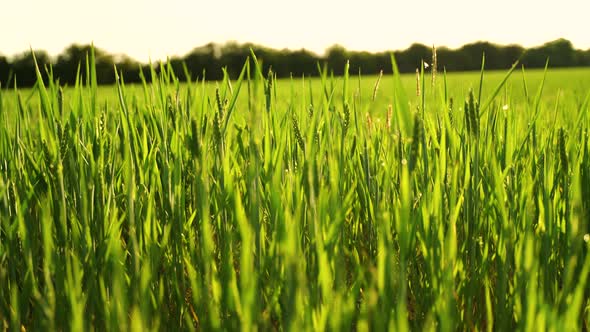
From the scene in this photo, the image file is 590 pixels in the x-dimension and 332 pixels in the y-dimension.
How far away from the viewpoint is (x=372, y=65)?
39.6m

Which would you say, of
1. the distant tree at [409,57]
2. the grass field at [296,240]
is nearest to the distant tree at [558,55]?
the distant tree at [409,57]

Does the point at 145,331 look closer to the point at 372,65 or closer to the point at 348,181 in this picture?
the point at 348,181

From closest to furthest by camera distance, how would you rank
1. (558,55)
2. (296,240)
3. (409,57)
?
(296,240) < (409,57) < (558,55)

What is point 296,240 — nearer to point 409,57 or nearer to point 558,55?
point 409,57

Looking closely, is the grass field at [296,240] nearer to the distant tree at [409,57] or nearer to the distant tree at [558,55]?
the distant tree at [409,57]

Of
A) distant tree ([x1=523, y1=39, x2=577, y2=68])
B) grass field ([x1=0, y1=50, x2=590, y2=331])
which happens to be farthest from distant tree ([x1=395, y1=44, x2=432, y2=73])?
grass field ([x1=0, y1=50, x2=590, y2=331])

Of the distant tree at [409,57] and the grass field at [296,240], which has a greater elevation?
the distant tree at [409,57]

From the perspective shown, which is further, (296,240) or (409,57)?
(409,57)

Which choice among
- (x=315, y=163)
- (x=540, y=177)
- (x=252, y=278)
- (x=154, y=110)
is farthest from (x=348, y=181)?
(x=252, y=278)

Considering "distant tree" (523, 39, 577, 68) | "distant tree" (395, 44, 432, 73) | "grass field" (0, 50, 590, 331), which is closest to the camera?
"grass field" (0, 50, 590, 331)

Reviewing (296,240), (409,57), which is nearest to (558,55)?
(409,57)

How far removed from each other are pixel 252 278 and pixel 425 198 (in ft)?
1.28

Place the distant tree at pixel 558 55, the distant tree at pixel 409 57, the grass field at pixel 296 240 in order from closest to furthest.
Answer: the grass field at pixel 296 240, the distant tree at pixel 409 57, the distant tree at pixel 558 55

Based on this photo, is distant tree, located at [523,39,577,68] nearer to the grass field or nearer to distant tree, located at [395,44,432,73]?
distant tree, located at [395,44,432,73]
